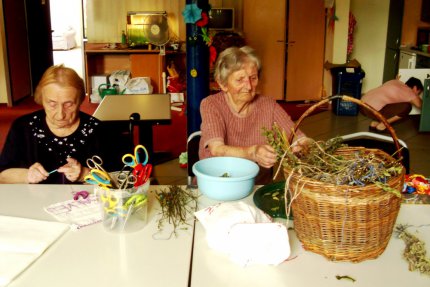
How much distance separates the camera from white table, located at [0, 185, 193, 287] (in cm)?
120

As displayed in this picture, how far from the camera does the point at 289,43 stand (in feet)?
24.9

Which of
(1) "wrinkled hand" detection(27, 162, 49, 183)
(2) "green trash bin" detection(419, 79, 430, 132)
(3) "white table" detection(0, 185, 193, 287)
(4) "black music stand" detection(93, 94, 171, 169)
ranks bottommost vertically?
(2) "green trash bin" detection(419, 79, 430, 132)

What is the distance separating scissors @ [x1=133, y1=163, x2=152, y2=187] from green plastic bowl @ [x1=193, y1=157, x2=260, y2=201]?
0.79ft

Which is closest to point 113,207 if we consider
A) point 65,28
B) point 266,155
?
point 266,155

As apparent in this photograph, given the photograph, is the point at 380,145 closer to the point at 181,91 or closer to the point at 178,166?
the point at 178,166

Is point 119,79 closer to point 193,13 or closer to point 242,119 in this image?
point 193,13

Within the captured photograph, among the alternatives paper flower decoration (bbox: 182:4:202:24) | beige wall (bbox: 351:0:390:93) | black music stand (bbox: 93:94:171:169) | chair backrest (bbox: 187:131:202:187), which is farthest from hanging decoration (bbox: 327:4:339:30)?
chair backrest (bbox: 187:131:202:187)

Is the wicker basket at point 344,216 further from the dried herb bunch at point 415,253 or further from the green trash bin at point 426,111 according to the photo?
the green trash bin at point 426,111

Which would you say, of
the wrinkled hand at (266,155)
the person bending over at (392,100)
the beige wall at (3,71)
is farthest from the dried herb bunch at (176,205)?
the beige wall at (3,71)

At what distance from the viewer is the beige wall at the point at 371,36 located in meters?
7.96

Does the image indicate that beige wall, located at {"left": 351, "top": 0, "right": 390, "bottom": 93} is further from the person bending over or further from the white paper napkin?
the white paper napkin

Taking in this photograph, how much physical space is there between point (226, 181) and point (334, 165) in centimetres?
47

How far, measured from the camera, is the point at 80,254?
1.33 metres

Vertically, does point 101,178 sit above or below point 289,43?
below
